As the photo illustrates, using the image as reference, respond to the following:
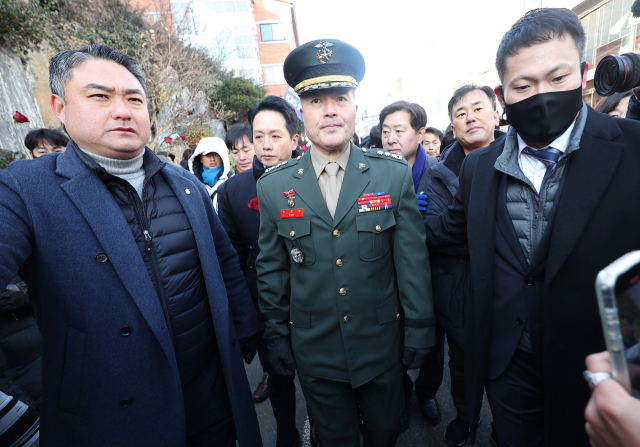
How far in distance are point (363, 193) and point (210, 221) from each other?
912 millimetres

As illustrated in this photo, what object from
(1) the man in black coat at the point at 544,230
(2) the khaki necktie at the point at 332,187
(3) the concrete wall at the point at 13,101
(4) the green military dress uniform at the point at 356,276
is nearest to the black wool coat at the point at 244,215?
(4) the green military dress uniform at the point at 356,276

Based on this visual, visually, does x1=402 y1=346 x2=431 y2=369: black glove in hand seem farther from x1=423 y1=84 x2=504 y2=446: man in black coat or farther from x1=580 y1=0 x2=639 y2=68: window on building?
x1=580 y1=0 x2=639 y2=68: window on building

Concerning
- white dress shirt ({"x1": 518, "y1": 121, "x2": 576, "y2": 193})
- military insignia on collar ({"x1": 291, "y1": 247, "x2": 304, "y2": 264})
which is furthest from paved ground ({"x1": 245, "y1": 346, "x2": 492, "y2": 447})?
white dress shirt ({"x1": 518, "y1": 121, "x2": 576, "y2": 193})

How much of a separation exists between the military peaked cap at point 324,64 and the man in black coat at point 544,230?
79cm

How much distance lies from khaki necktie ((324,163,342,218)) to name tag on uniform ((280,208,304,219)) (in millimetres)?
161

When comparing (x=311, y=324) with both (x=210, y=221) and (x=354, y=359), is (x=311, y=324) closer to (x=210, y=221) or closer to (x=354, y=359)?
(x=354, y=359)

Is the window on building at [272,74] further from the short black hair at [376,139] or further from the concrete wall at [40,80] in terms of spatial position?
the short black hair at [376,139]

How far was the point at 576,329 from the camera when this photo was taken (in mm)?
1271

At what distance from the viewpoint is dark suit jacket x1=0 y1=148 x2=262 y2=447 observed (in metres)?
1.20

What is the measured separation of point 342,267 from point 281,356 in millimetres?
659

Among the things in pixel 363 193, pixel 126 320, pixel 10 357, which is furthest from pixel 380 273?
pixel 10 357

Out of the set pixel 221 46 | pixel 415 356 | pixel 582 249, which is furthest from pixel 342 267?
pixel 221 46

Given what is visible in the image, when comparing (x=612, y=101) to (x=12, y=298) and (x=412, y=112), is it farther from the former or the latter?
(x=12, y=298)

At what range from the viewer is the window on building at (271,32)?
2992 cm
